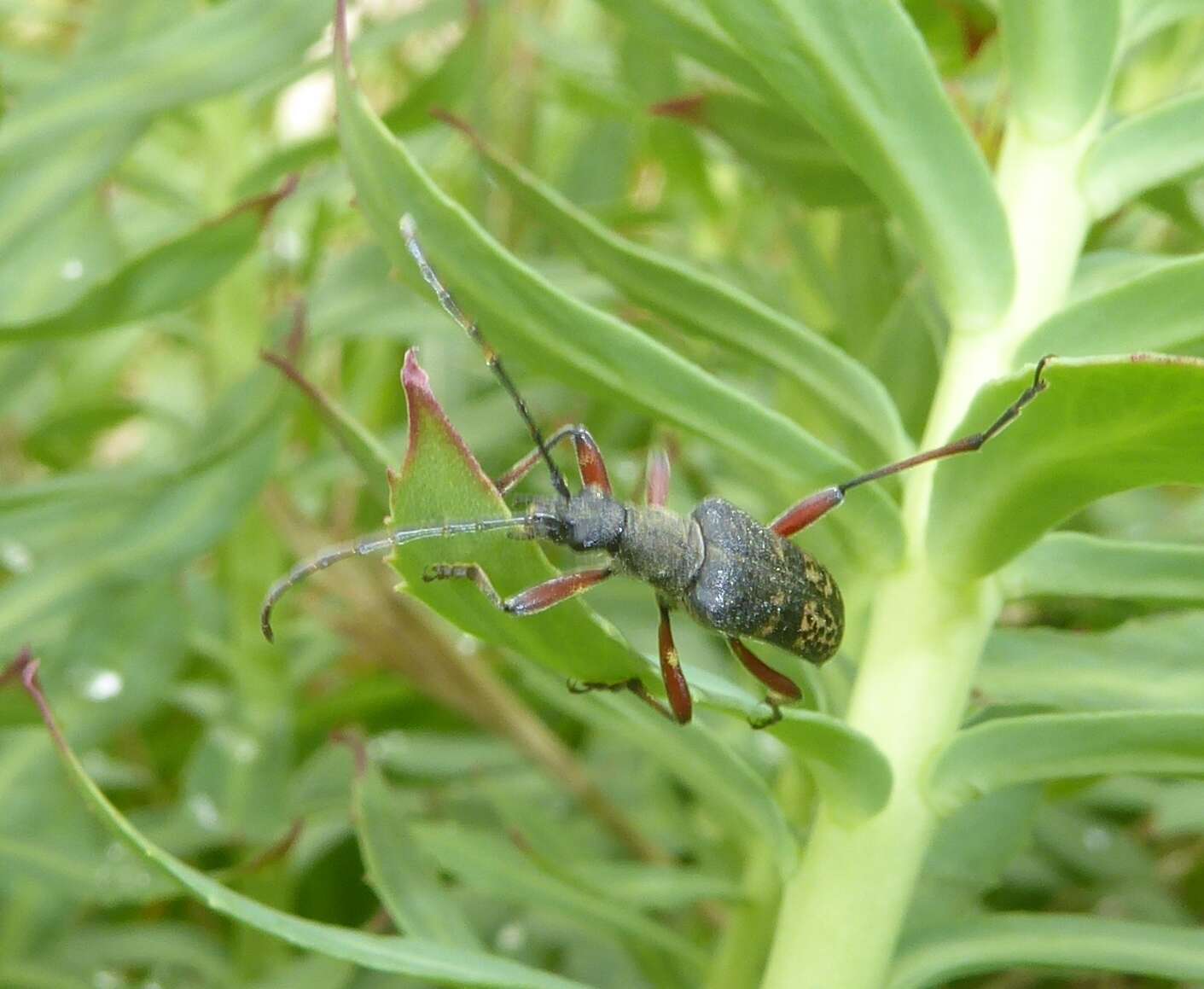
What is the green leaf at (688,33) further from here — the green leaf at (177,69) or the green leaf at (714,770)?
the green leaf at (714,770)

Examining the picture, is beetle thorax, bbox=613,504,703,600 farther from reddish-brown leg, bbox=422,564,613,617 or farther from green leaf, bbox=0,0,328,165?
green leaf, bbox=0,0,328,165

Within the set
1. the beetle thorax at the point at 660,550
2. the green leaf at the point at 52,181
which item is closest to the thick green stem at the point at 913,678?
the beetle thorax at the point at 660,550

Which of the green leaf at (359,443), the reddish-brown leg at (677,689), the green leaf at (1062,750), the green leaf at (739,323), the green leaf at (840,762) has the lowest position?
the green leaf at (840,762)

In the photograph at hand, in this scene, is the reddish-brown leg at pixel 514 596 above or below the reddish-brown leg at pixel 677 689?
below

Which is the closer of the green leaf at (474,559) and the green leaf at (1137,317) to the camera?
the green leaf at (474,559)

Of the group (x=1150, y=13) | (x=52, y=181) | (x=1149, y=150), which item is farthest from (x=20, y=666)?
(x=1150, y=13)

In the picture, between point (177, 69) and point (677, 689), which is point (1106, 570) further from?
point (177, 69)
